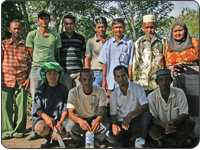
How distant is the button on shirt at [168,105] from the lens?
351cm

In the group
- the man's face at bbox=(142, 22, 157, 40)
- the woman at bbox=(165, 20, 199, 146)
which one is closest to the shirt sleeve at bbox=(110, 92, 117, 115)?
the woman at bbox=(165, 20, 199, 146)

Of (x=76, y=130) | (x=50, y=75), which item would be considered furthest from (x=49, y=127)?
(x=50, y=75)

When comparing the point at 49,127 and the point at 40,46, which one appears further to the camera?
the point at 40,46

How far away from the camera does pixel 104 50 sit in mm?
4262

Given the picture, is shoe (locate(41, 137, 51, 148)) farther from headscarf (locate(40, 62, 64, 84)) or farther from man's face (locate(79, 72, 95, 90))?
man's face (locate(79, 72, 95, 90))

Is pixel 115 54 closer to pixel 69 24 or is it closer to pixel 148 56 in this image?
pixel 148 56

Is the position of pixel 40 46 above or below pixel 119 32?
below

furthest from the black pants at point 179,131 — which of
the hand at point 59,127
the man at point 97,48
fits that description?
the man at point 97,48

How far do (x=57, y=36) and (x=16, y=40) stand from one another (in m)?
0.80

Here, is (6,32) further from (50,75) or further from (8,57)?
(50,75)

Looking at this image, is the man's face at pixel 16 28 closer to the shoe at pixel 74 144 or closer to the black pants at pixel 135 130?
the shoe at pixel 74 144

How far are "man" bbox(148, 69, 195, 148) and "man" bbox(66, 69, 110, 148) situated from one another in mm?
785

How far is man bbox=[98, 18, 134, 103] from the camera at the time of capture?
4176 millimetres

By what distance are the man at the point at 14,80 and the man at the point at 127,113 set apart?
1842 mm
